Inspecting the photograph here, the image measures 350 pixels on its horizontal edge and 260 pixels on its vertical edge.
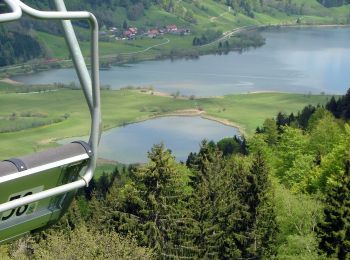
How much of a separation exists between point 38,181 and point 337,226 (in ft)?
52.2

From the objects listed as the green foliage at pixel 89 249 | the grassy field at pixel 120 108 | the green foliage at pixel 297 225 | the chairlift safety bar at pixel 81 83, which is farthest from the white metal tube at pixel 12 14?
the grassy field at pixel 120 108

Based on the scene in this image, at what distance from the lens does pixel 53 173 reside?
102 inches

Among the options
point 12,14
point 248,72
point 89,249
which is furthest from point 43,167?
point 248,72

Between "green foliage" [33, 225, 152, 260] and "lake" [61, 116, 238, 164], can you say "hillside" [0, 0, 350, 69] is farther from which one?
"green foliage" [33, 225, 152, 260]

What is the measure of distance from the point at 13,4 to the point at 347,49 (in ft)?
410

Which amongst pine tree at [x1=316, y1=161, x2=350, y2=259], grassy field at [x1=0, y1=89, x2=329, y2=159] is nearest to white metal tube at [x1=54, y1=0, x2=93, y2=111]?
pine tree at [x1=316, y1=161, x2=350, y2=259]

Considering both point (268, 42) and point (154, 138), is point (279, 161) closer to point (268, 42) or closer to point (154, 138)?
point (154, 138)

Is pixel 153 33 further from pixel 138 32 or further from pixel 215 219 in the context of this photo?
pixel 215 219

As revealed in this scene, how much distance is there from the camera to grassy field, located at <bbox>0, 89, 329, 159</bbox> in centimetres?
7512

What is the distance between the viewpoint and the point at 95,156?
2750 mm

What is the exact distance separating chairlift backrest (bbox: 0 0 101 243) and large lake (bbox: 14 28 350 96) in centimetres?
8586

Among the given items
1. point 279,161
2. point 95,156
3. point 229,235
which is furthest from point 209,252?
point 95,156

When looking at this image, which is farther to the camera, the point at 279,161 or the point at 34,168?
the point at 279,161

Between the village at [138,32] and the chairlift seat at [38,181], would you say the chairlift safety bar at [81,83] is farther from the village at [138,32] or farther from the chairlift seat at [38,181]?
the village at [138,32]
